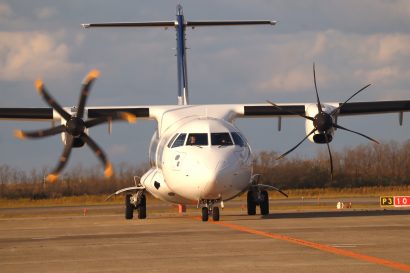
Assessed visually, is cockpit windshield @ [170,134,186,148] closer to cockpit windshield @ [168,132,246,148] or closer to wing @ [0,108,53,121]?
cockpit windshield @ [168,132,246,148]

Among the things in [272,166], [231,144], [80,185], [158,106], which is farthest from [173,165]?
[80,185]

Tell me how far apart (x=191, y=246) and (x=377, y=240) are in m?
3.51

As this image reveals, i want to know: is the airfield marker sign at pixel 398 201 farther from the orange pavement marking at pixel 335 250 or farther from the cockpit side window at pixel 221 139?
the orange pavement marking at pixel 335 250

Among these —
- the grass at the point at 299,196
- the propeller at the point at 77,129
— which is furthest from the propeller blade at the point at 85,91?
the grass at the point at 299,196

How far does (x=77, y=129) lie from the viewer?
2664 centimetres

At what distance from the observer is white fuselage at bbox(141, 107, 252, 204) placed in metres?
22.5

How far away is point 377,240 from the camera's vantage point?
15836 mm

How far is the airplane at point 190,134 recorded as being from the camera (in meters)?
23.0

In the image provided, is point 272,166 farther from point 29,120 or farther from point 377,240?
point 377,240

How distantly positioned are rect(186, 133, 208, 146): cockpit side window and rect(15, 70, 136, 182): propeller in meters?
4.05

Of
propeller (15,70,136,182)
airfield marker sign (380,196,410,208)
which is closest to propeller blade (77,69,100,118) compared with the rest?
propeller (15,70,136,182)

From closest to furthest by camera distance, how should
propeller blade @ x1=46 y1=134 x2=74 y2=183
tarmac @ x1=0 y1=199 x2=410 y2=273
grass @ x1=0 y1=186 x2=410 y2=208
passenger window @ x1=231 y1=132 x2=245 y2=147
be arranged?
1. tarmac @ x1=0 y1=199 x2=410 y2=273
2. passenger window @ x1=231 y1=132 x2=245 y2=147
3. propeller blade @ x1=46 y1=134 x2=74 y2=183
4. grass @ x1=0 y1=186 x2=410 y2=208

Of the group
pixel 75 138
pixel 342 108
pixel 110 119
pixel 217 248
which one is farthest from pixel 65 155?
pixel 217 248

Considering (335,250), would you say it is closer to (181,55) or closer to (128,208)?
(128,208)
